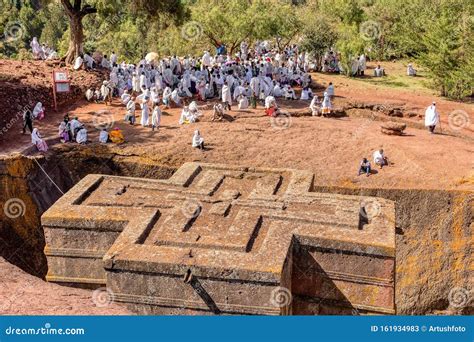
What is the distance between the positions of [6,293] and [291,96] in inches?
641

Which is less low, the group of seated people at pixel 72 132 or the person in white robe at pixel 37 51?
the person in white robe at pixel 37 51

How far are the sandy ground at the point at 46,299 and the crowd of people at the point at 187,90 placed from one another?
8339 millimetres

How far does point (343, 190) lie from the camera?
611 inches

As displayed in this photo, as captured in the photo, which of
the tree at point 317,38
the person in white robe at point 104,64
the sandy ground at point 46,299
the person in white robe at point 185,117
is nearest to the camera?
the sandy ground at point 46,299

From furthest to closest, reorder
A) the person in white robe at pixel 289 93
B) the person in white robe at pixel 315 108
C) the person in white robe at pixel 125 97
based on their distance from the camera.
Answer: the person in white robe at pixel 289 93 → the person in white robe at pixel 125 97 → the person in white robe at pixel 315 108

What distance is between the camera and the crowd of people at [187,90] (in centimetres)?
1892

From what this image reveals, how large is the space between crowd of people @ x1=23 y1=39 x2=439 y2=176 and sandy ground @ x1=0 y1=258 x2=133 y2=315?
328 inches

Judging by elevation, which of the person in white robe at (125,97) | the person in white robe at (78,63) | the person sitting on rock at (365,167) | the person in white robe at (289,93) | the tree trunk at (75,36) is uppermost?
the tree trunk at (75,36)

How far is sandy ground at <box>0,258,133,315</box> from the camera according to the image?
820 cm

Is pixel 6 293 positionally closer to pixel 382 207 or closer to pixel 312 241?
pixel 312 241

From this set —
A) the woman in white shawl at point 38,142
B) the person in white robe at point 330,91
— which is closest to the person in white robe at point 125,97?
the woman in white shawl at point 38,142

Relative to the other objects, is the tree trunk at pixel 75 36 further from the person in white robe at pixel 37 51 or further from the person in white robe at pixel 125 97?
the person in white robe at pixel 125 97

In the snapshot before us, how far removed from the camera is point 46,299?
8664 millimetres

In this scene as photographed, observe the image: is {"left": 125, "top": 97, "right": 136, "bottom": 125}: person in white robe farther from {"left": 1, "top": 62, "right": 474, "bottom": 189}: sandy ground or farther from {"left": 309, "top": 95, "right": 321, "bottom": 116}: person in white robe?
{"left": 309, "top": 95, "right": 321, "bottom": 116}: person in white robe
